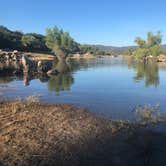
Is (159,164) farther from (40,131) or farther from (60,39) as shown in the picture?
(60,39)

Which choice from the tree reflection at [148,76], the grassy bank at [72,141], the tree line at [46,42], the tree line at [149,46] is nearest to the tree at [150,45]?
the tree line at [149,46]

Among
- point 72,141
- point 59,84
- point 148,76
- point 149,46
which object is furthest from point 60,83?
point 149,46

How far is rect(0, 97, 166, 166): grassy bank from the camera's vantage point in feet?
25.4

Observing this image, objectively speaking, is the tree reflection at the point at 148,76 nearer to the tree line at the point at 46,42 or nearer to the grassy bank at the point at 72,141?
the grassy bank at the point at 72,141

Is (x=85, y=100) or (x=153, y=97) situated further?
(x=153, y=97)

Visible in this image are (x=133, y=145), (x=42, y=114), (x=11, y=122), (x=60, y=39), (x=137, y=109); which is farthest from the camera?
(x=60, y=39)

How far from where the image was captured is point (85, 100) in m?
18.7

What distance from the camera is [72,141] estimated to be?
8.88 metres

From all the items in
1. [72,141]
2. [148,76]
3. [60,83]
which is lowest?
[148,76]

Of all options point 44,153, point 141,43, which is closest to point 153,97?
point 44,153

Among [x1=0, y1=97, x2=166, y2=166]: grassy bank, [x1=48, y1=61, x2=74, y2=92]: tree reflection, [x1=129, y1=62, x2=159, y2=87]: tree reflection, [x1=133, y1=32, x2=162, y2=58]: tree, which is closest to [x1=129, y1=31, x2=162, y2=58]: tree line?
[x1=133, y1=32, x2=162, y2=58]: tree

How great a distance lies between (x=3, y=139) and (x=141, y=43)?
137147mm

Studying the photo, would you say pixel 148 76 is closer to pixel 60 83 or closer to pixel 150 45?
pixel 60 83

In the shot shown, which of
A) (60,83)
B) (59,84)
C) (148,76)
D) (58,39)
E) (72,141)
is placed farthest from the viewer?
(58,39)
